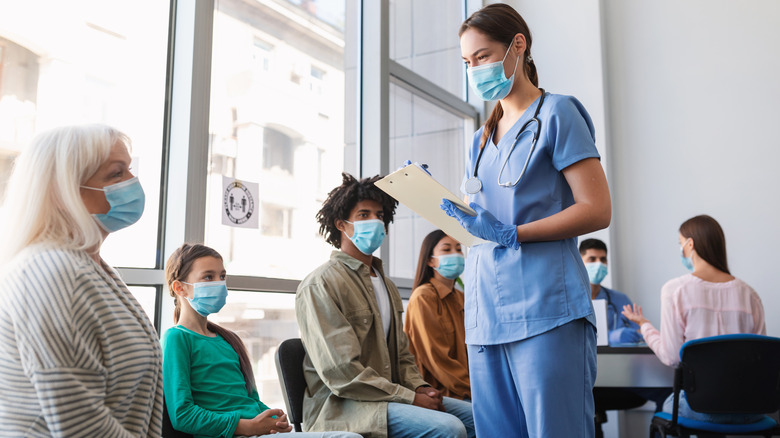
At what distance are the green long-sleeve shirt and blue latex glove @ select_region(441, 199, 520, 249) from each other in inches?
36.2

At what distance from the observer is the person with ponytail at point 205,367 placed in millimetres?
1821

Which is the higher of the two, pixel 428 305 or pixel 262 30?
pixel 262 30

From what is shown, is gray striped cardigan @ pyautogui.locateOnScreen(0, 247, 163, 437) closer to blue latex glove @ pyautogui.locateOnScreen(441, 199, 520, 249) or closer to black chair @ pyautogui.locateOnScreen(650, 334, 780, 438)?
blue latex glove @ pyautogui.locateOnScreen(441, 199, 520, 249)

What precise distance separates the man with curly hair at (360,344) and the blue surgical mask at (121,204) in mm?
899

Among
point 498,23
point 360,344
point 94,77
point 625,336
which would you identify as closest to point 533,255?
point 498,23

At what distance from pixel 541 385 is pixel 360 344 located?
1061 mm

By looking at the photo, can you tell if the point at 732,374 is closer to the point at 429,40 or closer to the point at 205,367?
the point at 205,367

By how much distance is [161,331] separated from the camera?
2.37 meters

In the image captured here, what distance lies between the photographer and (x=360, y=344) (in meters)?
2.24

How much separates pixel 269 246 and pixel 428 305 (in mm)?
737

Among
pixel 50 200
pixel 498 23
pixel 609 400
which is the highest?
pixel 498 23

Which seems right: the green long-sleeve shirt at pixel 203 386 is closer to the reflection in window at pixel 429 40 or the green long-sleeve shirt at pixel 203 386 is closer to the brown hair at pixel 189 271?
the brown hair at pixel 189 271

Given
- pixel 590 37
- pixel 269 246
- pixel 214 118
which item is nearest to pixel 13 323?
pixel 214 118

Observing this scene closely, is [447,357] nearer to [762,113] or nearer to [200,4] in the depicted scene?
[200,4]
